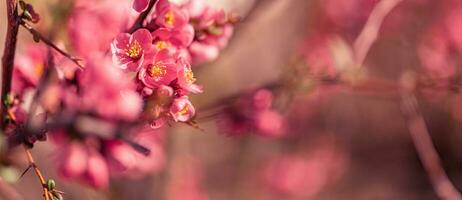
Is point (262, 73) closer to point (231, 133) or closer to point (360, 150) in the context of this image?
point (360, 150)

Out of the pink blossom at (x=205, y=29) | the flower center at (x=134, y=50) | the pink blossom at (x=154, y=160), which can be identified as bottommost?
the flower center at (x=134, y=50)

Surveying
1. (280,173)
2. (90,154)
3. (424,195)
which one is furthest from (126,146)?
(424,195)

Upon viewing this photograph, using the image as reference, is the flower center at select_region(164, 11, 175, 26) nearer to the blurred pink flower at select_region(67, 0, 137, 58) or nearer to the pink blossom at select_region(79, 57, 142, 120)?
the pink blossom at select_region(79, 57, 142, 120)

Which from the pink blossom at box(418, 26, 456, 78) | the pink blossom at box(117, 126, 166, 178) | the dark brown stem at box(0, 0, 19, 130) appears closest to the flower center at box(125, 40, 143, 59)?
the dark brown stem at box(0, 0, 19, 130)

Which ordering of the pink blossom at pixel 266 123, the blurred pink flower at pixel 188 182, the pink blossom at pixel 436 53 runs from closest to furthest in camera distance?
the pink blossom at pixel 266 123 < the pink blossom at pixel 436 53 < the blurred pink flower at pixel 188 182

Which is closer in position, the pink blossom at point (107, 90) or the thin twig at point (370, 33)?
the pink blossom at point (107, 90)

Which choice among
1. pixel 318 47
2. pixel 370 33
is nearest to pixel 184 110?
pixel 370 33

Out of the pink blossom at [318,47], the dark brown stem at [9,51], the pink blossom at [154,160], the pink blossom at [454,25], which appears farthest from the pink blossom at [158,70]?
the pink blossom at [454,25]

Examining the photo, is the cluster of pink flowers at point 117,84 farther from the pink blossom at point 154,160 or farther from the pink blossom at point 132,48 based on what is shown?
the pink blossom at point 154,160
